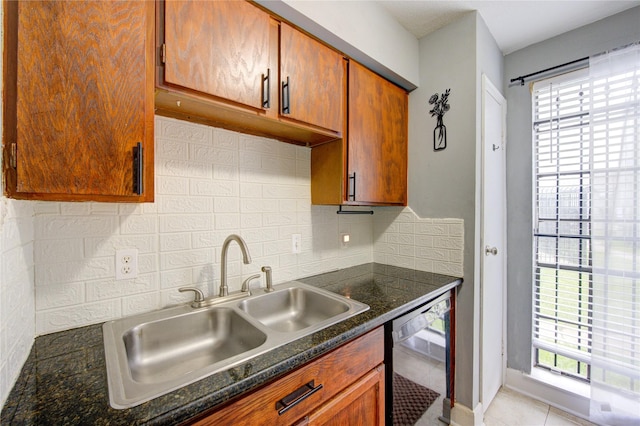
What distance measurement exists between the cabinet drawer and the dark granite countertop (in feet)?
0.15

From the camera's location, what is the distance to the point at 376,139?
170 centimetres

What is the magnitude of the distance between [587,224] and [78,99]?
272 centimetres

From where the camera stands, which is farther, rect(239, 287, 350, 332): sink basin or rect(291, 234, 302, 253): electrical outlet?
rect(291, 234, 302, 253): electrical outlet

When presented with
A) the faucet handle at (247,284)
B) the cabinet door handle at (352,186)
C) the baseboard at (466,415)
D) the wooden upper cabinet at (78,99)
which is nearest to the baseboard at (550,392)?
the baseboard at (466,415)

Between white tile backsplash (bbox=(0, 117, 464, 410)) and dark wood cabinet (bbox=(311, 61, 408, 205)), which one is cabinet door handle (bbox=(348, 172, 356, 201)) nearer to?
dark wood cabinet (bbox=(311, 61, 408, 205))

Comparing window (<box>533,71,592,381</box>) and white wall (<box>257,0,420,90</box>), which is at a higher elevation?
white wall (<box>257,0,420,90</box>)

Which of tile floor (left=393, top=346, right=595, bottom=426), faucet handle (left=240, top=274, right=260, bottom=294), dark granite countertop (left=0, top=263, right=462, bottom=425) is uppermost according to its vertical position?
faucet handle (left=240, top=274, right=260, bottom=294)

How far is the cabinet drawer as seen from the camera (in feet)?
2.35

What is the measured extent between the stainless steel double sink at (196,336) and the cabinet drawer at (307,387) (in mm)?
100

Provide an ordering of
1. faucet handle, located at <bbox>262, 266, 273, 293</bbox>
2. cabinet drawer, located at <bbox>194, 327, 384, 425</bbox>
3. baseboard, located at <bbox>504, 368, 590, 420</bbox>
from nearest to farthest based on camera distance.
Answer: cabinet drawer, located at <bbox>194, 327, 384, 425</bbox>
faucet handle, located at <bbox>262, 266, 273, 293</bbox>
baseboard, located at <bbox>504, 368, 590, 420</bbox>

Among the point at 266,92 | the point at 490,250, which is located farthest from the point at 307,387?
the point at 490,250

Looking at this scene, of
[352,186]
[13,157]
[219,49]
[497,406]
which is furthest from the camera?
[497,406]

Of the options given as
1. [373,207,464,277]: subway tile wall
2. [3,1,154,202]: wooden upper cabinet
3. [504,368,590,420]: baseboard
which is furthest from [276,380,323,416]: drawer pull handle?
[504,368,590,420]: baseboard

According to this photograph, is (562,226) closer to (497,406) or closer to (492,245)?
(492,245)
